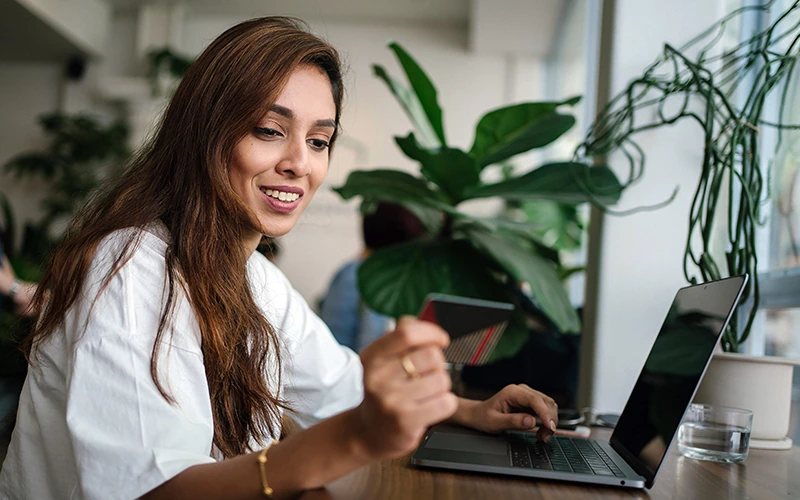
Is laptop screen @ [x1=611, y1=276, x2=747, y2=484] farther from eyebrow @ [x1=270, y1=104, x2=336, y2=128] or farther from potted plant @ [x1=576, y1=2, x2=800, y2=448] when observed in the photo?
eyebrow @ [x1=270, y1=104, x2=336, y2=128]

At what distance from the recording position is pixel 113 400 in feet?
2.70

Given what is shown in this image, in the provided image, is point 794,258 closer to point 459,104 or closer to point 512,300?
point 512,300

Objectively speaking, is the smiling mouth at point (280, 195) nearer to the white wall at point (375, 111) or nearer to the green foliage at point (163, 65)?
the white wall at point (375, 111)

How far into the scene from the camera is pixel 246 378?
1051 mm

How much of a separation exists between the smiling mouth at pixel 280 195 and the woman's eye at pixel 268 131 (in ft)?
0.29

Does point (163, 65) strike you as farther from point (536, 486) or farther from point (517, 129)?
point (536, 486)

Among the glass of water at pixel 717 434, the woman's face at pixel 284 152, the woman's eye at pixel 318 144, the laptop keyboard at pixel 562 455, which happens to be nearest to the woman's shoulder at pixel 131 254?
the woman's face at pixel 284 152

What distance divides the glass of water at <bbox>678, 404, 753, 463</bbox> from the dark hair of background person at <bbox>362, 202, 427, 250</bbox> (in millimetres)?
2005

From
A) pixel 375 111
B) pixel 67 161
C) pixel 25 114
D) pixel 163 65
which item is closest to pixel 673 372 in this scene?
pixel 375 111

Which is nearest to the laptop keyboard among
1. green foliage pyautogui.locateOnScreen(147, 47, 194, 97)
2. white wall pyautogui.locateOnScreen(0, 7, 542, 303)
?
white wall pyautogui.locateOnScreen(0, 7, 542, 303)

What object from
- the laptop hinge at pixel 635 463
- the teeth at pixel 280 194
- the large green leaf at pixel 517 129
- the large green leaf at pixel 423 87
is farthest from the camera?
the large green leaf at pixel 423 87

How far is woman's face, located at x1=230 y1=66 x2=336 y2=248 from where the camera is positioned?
1.15 meters

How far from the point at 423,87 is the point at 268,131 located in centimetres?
83

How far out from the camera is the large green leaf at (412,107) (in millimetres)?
1960
